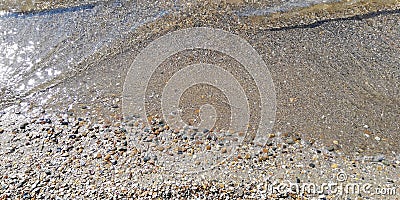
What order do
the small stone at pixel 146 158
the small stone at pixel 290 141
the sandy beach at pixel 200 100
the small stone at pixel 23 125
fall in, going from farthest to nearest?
the small stone at pixel 23 125
the small stone at pixel 290 141
the small stone at pixel 146 158
the sandy beach at pixel 200 100

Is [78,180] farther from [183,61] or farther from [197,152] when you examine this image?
[183,61]

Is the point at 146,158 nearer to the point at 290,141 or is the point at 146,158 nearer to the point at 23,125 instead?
the point at 290,141

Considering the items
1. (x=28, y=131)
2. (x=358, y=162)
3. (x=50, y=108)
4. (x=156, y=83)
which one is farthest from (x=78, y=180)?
(x=358, y=162)

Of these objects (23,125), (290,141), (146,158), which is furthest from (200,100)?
(23,125)

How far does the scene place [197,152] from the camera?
5762 mm

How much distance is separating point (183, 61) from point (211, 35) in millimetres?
988

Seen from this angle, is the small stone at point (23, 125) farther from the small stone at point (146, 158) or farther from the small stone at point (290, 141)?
the small stone at point (290, 141)

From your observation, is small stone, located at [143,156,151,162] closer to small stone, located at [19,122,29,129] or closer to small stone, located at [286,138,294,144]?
small stone, located at [286,138,294,144]

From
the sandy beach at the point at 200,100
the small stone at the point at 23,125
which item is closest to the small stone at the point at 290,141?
the sandy beach at the point at 200,100

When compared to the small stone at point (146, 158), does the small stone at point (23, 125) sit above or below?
above

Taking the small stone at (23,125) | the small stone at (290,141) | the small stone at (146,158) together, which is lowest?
the small stone at (146,158)

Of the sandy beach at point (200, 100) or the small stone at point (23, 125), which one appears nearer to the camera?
the sandy beach at point (200, 100)

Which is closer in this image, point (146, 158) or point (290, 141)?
point (146, 158)

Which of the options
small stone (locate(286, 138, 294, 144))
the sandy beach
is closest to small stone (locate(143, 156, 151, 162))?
the sandy beach
